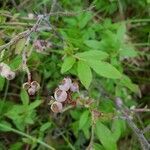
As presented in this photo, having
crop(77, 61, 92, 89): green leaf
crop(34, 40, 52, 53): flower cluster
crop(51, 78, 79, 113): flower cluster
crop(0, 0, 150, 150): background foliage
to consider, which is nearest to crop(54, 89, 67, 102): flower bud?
crop(51, 78, 79, 113): flower cluster

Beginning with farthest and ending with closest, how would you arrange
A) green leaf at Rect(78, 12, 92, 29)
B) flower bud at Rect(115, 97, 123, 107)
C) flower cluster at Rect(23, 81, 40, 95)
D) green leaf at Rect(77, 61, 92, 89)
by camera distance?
green leaf at Rect(78, 12, 92, 29), flower bud at Rect(115, 97, 123, 107), green leaf at Rect(77, 61, 92, 89), flower cluster at Rect(23, 81, 40, 95)

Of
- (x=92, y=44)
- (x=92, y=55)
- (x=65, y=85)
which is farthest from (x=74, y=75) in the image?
(x=65, y=85)

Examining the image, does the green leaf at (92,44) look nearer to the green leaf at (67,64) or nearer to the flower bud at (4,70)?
the green leaf at (67,64)

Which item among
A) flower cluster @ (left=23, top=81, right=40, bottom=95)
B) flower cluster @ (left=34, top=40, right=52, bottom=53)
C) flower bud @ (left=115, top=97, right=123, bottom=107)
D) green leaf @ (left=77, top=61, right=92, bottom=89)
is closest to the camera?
flower cluster @ (left=23, top=81, right=40, bottom=95)

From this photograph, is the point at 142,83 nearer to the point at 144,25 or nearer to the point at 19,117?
the point at 144,25

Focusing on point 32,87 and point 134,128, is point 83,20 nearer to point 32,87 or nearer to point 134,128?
point 134,128

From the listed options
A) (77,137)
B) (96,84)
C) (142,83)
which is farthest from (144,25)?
(77,137)

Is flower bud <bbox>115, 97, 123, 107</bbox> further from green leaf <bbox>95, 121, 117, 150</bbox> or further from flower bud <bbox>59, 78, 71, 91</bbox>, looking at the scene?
flower bud <bbox>59, 78, 71, 91</bbox>
